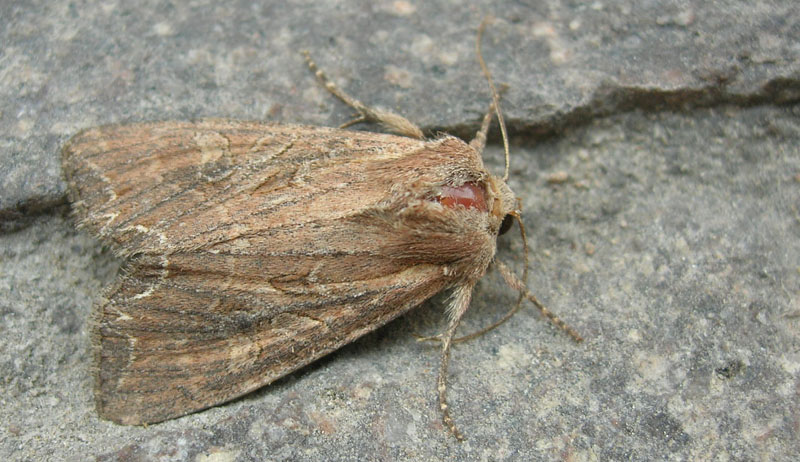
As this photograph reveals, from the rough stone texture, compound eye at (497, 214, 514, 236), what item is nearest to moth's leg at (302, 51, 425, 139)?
the rough stone texture

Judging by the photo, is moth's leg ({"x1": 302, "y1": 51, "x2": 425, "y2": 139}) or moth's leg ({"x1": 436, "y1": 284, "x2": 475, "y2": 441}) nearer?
moth's leg ({"x1": 436, "y1": 284, "x2": 475, "y2": 441})

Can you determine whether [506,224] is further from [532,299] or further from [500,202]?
[532,299]

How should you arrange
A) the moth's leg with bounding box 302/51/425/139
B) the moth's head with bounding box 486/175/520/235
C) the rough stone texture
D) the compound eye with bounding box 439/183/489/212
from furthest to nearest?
the moth's leg with bounding box 302/51/425/139 < the moth's head with bounding box 486/175/520/235 < the compound eye with bounding box 439/183/489/212 < the rough stone texture

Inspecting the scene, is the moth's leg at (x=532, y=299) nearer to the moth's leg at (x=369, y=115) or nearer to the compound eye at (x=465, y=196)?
the compound eye at (x=465, y=196)

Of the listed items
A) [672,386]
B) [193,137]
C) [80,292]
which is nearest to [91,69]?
[193,137]

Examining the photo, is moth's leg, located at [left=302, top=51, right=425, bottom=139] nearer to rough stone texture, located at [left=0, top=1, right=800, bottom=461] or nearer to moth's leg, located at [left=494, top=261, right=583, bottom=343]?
rough stone texture, located at [left=0, top=1, right=800, bottom=461]

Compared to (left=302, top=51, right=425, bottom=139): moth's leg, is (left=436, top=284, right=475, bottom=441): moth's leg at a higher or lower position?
lower

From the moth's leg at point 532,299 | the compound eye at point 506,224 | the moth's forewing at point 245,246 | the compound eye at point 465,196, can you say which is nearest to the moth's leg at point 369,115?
the moth's forewing at point 245,246
